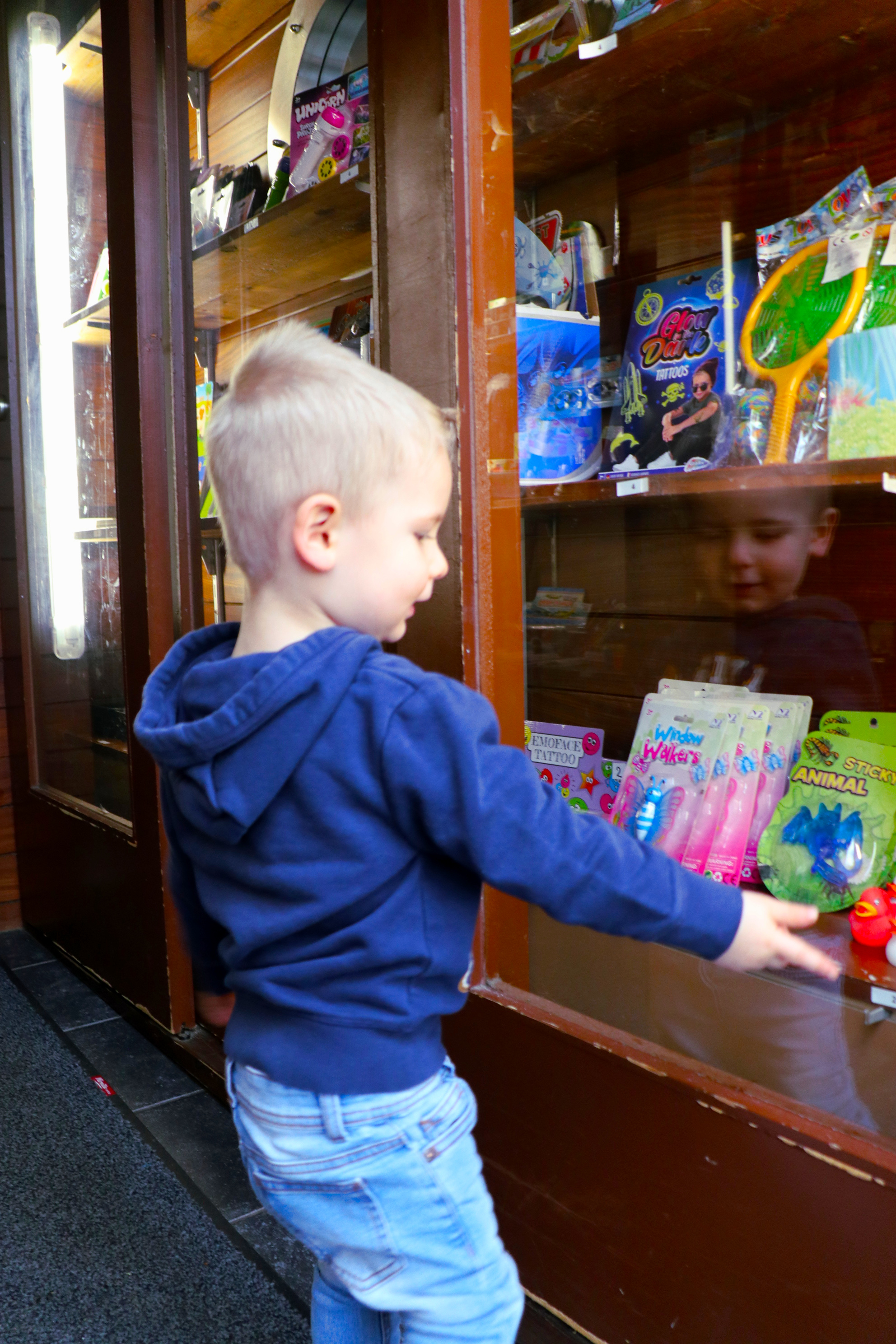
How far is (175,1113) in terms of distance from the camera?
181 cm

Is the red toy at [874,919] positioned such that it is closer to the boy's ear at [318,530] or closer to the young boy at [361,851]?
the young boy at [361,851]

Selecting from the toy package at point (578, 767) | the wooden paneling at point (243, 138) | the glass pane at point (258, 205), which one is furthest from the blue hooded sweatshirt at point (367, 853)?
the wooden paneling at point (243, 138)

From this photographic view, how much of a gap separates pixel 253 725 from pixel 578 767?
806 mm

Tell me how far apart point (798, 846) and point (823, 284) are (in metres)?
0.65

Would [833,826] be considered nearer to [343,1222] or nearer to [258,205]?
[343,1222]

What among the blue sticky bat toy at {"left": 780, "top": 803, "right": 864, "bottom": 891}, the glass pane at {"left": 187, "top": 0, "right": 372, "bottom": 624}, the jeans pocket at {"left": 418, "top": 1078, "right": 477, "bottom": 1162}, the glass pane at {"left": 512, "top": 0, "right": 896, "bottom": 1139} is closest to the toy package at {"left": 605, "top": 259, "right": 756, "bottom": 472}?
the glass pane at {"left": 512, "top": 0, "right": 896, "bottom": 1139}

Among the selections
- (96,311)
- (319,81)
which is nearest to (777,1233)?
(319,81)

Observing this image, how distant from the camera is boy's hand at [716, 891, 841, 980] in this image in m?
0.71

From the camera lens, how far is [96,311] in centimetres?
219

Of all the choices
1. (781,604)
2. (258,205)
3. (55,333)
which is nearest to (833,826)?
(781,604)

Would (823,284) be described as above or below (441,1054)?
above

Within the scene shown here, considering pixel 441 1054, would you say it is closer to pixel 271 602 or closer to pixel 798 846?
pixel 271 602

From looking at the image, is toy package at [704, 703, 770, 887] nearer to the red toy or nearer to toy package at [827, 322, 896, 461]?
the red toy

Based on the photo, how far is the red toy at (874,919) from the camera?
3.61ft
